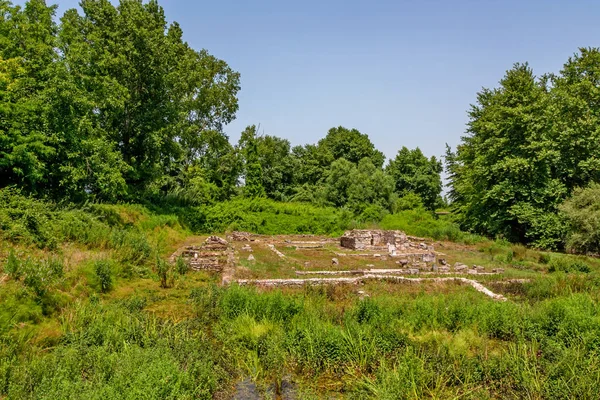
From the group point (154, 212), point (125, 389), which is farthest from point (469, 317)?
point (154, 212)

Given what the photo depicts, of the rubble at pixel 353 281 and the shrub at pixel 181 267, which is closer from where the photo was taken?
the rubble at pixel 353 281

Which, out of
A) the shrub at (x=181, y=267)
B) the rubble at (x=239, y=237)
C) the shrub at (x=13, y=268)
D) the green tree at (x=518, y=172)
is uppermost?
the green tree at (x=518, y=172)

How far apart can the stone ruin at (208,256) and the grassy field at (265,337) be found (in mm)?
2776

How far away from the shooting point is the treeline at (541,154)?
80.0 ft

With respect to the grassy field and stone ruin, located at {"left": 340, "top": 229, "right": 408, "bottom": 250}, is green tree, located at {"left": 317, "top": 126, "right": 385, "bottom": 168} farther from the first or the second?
the grassy field

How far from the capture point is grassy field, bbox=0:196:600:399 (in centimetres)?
589

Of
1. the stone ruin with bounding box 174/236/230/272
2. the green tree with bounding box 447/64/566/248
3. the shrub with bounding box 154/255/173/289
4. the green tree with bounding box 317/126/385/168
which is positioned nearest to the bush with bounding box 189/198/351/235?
the stone ruin with bounding box 174/236/230/272

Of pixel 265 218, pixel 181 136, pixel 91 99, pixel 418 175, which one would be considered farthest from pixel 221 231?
pixel 418 175

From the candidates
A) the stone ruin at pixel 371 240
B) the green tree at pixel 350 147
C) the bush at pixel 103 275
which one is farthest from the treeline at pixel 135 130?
the stone ruin at pixel 371 240

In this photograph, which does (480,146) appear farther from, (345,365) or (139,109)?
(345,365)

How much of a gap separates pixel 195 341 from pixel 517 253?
19188 mm

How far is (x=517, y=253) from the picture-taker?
20766mm

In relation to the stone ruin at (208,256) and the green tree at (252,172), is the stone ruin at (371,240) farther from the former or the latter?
the green tree at (252,172)

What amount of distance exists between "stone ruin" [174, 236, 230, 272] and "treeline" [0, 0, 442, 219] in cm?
517
